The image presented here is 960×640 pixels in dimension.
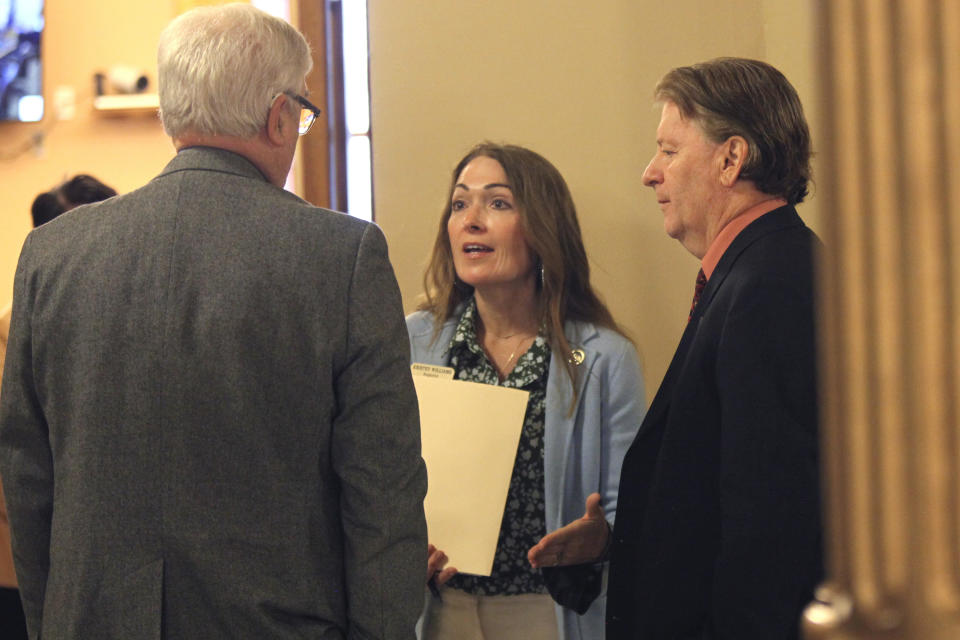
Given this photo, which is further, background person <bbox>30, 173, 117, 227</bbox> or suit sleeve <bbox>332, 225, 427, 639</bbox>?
background person <bbox>30, 173, 117, 227</bbox>

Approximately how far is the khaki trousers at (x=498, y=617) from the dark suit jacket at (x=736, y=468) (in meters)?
0.46

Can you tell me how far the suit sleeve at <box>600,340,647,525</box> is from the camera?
217 centimetres

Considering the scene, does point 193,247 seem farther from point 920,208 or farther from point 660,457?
point 920,208

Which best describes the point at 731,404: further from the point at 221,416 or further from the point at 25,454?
the point at 25,454

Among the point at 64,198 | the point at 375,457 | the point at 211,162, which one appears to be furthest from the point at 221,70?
the point at 64,198

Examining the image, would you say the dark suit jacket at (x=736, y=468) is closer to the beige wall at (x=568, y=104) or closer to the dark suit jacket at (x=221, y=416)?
the dark suit jacket at (x=221, y=416)

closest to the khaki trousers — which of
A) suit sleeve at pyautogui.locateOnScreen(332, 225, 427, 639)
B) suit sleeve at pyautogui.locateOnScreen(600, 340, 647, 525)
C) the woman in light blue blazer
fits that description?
the woman in light blue blazer

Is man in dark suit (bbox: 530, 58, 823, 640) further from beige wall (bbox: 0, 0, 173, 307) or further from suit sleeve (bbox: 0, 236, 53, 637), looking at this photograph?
beige wall (bbox: 0, 0, 173, 307)

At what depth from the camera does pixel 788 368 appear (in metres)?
1.40

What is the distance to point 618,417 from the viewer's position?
86.5 inches

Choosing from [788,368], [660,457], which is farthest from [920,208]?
[660,457]

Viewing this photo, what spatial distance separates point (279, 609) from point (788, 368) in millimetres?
835

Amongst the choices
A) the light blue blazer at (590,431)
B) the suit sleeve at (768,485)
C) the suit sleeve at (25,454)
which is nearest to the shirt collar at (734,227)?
the suit sleeve at (768,485)

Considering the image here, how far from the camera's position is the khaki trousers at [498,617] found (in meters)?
2.07
